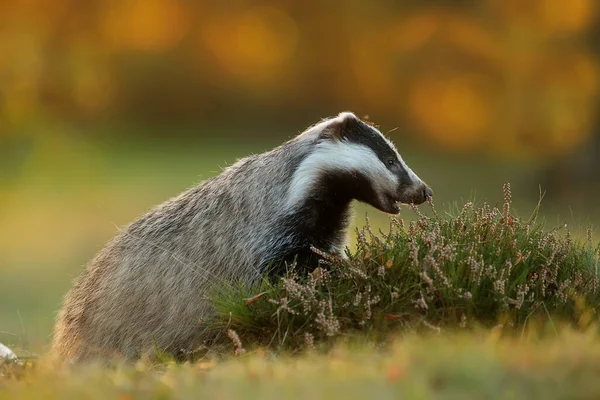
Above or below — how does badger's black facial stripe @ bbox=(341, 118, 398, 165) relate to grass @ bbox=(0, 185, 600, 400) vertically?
above

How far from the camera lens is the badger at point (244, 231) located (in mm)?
5227

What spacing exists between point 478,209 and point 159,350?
6.61ft

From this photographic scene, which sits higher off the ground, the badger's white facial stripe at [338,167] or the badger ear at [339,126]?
the badger ear at [339,126]

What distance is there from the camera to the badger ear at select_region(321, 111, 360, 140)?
17.7 ft

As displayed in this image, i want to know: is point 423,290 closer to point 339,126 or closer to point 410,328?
point 410,328

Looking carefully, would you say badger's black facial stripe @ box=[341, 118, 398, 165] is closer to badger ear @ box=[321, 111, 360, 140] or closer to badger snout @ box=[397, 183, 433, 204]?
badger ear @ box=[321, 111, 360, 140]

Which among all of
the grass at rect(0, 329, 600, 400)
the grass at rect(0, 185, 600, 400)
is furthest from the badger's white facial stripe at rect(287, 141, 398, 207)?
the grass at rect(0, 329, 600, 400)

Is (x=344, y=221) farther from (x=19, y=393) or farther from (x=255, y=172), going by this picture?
(x=19, y=393)

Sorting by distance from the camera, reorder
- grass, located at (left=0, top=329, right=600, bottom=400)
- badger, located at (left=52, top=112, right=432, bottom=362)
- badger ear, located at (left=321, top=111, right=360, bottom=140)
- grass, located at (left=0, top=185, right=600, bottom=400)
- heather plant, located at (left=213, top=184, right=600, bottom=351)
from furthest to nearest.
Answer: badger ear, located at (left=321, top=111, right=360, bottom=140) < badger, located at (left=52, top=112, right=432, bottom=362) < heather plant, located at (left=213, top=184, right=600, bottom=351) < grass, located at (left=0, top=185, right=600, bottom=400) < grass, located at (left=0, top=329, right=600, bottom=400)

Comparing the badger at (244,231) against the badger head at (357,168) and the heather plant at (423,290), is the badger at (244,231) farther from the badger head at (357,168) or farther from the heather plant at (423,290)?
the heather plant at (423,290)

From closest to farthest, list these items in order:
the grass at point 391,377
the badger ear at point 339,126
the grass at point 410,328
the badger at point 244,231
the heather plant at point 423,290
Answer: the grass at point 391,377
the grass at point 410,328
the heather plant at point 423,290
the badger at point 244,231
the badger ear at point 339,126

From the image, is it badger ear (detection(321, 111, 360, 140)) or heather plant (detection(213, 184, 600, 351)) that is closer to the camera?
heather plant (detection(213, 184, 600, 351))

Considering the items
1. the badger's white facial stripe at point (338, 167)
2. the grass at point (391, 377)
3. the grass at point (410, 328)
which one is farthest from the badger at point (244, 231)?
the grass at point (391, 377)

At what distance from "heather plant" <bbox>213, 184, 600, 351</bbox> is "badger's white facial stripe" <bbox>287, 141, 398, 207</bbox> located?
0.42 m
